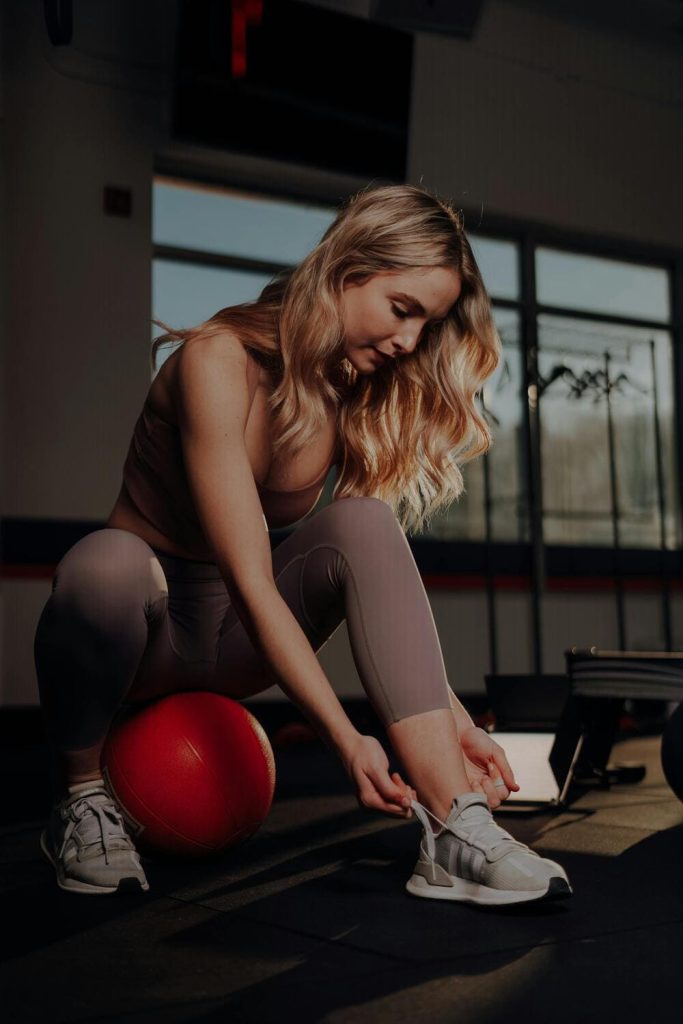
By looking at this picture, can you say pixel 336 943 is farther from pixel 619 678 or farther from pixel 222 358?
pixel 619 678

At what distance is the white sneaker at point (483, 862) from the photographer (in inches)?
55.9

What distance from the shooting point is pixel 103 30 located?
4.99 meters

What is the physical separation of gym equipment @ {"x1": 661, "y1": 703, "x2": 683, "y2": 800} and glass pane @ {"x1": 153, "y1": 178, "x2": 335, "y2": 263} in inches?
144

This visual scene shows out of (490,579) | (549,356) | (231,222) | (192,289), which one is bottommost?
(490,579)

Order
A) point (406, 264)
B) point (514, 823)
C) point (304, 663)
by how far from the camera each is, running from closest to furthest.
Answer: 1. point (304, 663)
2. point (406, 264)
3. point (514, 823)

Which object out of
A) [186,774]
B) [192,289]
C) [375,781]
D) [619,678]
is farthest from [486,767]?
[192,289]

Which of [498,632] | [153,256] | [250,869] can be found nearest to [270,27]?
[153,256]

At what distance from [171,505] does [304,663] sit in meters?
0.46

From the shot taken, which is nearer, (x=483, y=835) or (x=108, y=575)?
(x=483, y=835)

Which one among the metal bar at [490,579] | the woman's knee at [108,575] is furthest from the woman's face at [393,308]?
the metal bar at [490,579]

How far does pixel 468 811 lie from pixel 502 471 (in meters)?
4.62

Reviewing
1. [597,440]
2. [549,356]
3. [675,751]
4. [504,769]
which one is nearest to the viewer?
[504,769]

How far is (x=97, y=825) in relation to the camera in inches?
65.1

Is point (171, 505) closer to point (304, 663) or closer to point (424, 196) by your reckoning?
point (304, 663)
